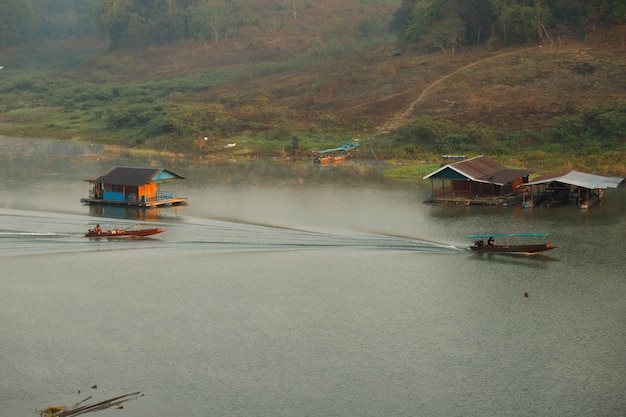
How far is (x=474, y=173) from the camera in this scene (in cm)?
6738

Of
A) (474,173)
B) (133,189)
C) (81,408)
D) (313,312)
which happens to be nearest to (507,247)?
(313,312)

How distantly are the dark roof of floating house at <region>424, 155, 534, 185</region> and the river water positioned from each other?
8.78 ft

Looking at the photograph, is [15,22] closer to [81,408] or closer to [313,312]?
[313,312]

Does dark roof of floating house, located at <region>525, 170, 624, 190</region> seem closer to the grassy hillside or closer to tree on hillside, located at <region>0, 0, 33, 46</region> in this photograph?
the grassy hillside

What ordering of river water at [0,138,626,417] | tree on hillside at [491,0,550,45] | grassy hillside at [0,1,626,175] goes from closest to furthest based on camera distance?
river water at [0,138,626,417], grassy hillside at [0,1,626,175], tree on hillside at [491,0,550,45]

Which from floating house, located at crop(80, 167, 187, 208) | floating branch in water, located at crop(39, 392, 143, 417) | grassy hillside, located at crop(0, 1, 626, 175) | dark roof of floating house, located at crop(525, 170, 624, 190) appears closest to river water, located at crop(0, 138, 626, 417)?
floating branch in water, located at crop(39, 392, 143, 417)

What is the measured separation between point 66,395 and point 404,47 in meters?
99.8

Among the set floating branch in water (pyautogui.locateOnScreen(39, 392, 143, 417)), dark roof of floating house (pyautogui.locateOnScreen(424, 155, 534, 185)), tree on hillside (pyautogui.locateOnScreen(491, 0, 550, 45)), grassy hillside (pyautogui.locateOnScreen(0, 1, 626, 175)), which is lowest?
floating branch in water (pyautogui.locateOnScreen(39, 392, 143, 417))

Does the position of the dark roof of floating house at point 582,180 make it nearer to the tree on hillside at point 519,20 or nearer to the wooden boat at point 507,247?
the wooden boat at point 507,247

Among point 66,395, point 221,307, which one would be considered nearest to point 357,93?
point 221,307

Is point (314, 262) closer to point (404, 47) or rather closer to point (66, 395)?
point (66, 395)

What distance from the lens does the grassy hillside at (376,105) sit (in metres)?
90.1

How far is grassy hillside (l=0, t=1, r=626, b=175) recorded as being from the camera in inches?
3548

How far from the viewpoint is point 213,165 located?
90.4m
